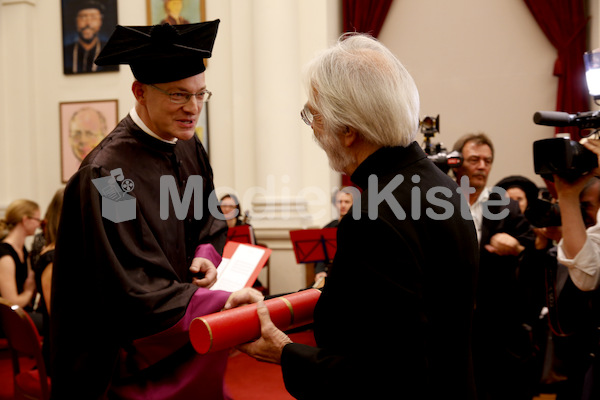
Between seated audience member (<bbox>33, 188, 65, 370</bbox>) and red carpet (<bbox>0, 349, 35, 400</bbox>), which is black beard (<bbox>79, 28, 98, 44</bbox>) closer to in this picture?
red carpet (<bbox>0, 349, 35, 400</bbox>)

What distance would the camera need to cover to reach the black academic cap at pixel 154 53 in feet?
6.75

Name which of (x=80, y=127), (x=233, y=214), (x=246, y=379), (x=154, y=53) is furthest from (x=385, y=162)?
(x=80, y=127)

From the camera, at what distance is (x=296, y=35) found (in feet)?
22.2

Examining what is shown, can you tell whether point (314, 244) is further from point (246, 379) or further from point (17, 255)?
point (17, 255)

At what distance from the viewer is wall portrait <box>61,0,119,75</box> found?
764cm

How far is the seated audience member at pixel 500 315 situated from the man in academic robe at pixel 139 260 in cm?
201

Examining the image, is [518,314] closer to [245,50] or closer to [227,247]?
[227,247]

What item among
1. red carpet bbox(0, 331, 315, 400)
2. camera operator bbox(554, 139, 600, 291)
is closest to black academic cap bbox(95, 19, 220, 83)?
camera operator bbox(554, 139, 600, 291)

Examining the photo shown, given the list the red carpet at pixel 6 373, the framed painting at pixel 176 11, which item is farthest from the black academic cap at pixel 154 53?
the framed painting at pixel 176 11

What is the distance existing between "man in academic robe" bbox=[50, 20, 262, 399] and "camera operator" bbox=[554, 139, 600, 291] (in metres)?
1.30

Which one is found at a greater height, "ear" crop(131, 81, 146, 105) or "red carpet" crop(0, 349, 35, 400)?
"ear" crop(131, 81, 146, 105)

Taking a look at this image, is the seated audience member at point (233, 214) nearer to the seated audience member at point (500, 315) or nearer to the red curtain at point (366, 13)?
the red curtain at point (366, 13)

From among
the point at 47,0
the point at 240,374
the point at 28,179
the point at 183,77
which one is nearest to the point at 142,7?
the point at 47,0

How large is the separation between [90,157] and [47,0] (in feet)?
22.8
